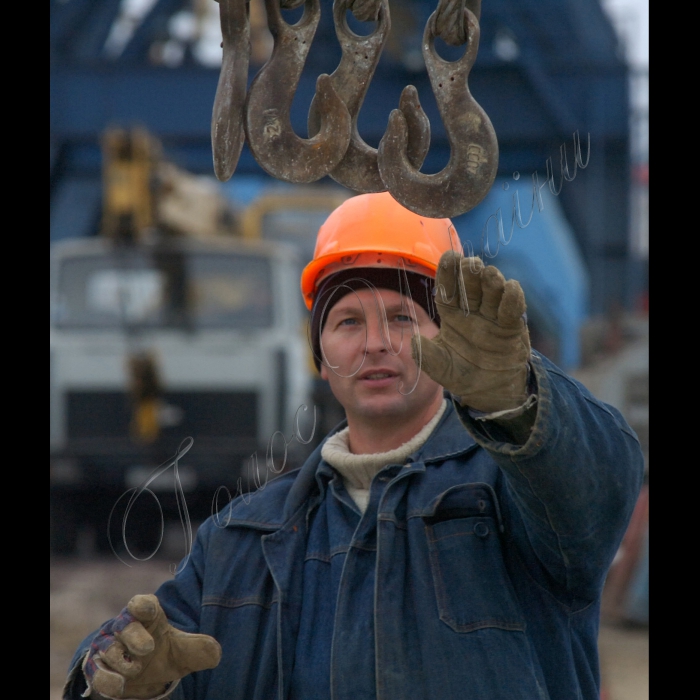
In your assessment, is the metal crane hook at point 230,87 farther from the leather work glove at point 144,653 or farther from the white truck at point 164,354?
the white truck at point 164,354

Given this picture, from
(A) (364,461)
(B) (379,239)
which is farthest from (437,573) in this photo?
(B) (379,239)

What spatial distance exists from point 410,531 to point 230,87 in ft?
2.49

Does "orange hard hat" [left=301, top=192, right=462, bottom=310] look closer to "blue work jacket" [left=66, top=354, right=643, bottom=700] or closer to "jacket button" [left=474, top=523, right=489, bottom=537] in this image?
"blue work jacket" [left=66, top=354, right=643, bottom=700]

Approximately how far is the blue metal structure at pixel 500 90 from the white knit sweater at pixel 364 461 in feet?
18.5

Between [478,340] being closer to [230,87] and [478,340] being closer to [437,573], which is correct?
[437,573]

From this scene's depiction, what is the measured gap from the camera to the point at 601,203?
807 centimetres

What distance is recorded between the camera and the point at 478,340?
1.50 metres

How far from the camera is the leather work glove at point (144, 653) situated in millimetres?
1604

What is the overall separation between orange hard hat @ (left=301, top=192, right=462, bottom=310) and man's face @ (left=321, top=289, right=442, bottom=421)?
0.09 m

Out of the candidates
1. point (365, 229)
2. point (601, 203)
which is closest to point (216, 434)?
point (601, 203)

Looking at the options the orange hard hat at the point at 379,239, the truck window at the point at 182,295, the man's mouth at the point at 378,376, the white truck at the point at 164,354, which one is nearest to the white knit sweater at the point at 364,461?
the man's mouth at the point at 378,376

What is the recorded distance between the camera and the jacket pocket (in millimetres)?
1646
